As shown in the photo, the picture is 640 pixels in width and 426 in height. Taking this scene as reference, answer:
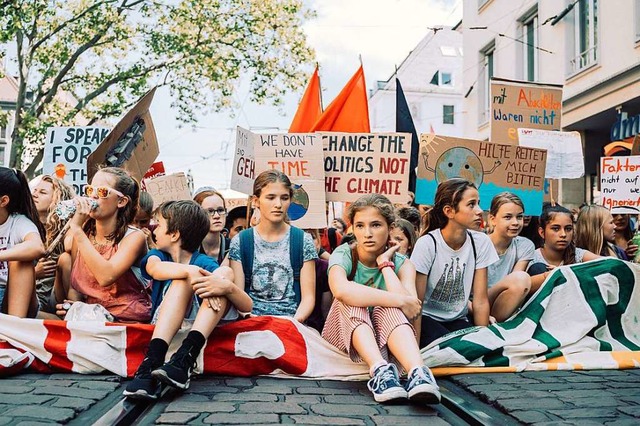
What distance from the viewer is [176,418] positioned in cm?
324

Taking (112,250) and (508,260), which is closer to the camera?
(112,250)

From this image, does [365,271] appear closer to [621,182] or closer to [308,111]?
[621,182]

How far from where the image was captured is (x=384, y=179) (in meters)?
7.08

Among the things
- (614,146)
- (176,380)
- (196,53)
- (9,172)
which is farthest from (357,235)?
(196,53)

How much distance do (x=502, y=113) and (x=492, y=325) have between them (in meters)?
4.27

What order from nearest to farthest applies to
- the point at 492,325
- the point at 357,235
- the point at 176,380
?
1. the point at 176,380
2. the point at 357,235
3. the point at 492,325

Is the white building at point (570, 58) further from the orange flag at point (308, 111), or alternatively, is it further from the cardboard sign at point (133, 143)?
the cardboard sign at point (133, 143)

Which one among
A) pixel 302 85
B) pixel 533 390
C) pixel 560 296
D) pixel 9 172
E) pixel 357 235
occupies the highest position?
pixel 302 85

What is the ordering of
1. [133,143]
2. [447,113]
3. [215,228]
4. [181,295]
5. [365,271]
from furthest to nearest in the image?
[447,113] → [133,143] → [215,228] → [365,271] → [181,295]

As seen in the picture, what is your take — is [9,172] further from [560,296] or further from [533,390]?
[560,296]

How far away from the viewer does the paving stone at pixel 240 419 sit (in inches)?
125

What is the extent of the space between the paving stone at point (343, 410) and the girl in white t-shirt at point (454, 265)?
1440mm

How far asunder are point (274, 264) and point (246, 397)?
1370mm

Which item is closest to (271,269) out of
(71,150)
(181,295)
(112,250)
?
(181,295)
